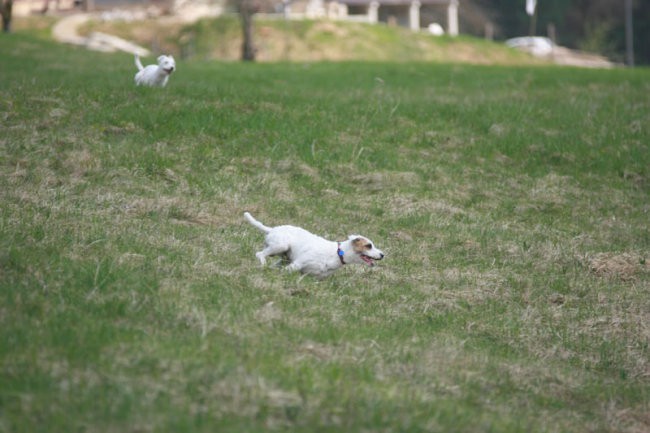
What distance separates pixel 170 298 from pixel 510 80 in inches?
720

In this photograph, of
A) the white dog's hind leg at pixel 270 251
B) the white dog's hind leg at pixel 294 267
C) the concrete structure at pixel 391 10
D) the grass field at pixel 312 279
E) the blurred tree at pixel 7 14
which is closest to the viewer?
the grass field at pixel 312 279

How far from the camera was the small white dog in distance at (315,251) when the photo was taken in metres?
8.88

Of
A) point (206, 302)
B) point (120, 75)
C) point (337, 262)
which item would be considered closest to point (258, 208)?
point (337, 262)

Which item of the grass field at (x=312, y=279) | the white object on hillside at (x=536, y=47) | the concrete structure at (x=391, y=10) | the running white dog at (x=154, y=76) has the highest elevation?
the running white dog at (x=154, y=76)

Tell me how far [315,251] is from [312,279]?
11.7 inches

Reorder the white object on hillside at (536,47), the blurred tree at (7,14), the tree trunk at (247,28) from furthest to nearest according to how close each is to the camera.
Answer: the white object on hillside at (536,47) → the blurred tree at (7,14) → the tree trunk at (247,28)

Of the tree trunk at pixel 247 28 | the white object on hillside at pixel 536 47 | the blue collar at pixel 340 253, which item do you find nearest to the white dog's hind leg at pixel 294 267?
the blue collar at pixel 340 253

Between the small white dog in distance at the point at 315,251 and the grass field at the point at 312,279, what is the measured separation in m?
0.17

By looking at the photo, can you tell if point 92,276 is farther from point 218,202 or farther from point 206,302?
point 218,202

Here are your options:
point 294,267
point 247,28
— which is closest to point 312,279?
point 294,267

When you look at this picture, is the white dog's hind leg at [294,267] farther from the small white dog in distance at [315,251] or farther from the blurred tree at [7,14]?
the blurred tree at [7,14]

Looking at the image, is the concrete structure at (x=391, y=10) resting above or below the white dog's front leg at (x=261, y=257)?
below

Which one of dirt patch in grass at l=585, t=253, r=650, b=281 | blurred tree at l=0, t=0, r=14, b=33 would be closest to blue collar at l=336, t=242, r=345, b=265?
dirt patch in grass at l=585, t=253, r=650, b=281

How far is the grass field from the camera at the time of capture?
20.3 feet
